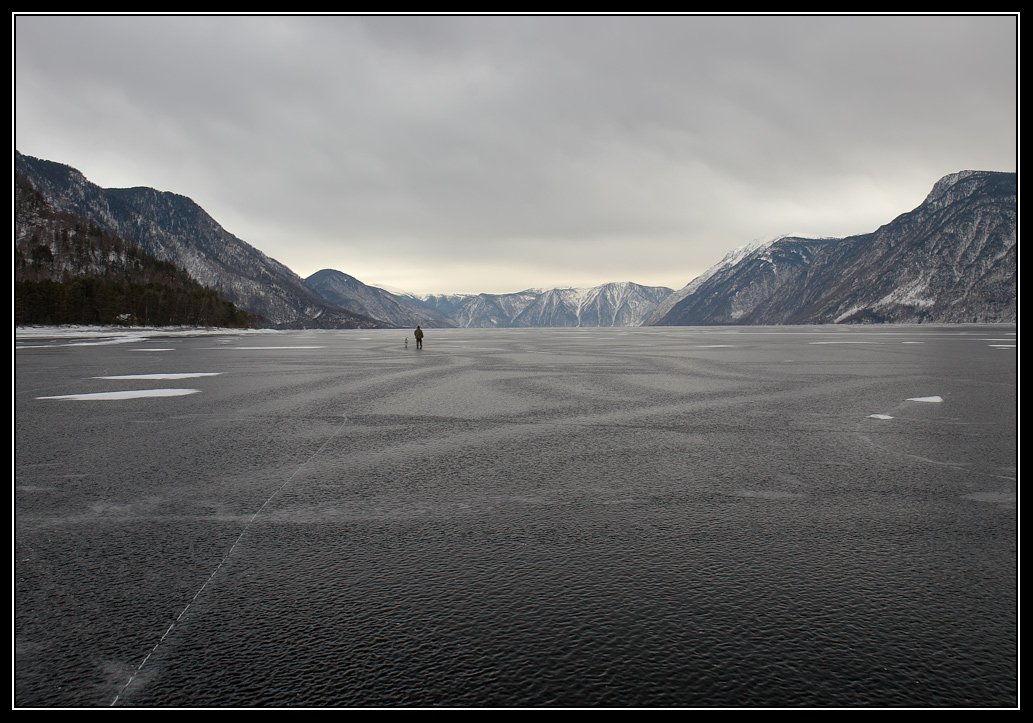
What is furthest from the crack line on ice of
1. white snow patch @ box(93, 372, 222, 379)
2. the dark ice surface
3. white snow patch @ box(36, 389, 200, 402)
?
white snow patch @ box(93, 372, 222, 379)

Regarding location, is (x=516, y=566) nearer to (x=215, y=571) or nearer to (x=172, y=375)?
(x=215, y=571)

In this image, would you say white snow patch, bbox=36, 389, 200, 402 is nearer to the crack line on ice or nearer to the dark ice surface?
the dark ice surface

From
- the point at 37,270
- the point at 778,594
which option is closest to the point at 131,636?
the point at 778,594

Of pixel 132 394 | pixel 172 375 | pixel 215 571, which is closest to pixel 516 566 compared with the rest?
pixel 215 571

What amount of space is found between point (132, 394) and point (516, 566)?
19855mm

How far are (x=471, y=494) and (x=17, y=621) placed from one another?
5.02 meters

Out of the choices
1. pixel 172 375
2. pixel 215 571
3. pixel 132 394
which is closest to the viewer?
pixel 215 571

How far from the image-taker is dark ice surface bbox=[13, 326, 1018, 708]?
418 centimetres

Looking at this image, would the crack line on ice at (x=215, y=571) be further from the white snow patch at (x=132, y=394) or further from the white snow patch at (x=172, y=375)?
the white snow patch at (x=172, y=375)

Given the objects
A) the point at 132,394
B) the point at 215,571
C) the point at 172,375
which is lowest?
the point at 215,571

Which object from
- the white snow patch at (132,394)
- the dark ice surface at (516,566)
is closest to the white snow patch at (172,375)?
the white snow patch at (132,394)

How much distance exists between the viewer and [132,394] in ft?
70.6

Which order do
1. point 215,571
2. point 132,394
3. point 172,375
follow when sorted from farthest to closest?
point 172,375
point 132,394
point 215,571

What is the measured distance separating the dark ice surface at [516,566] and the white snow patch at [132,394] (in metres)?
6.07
